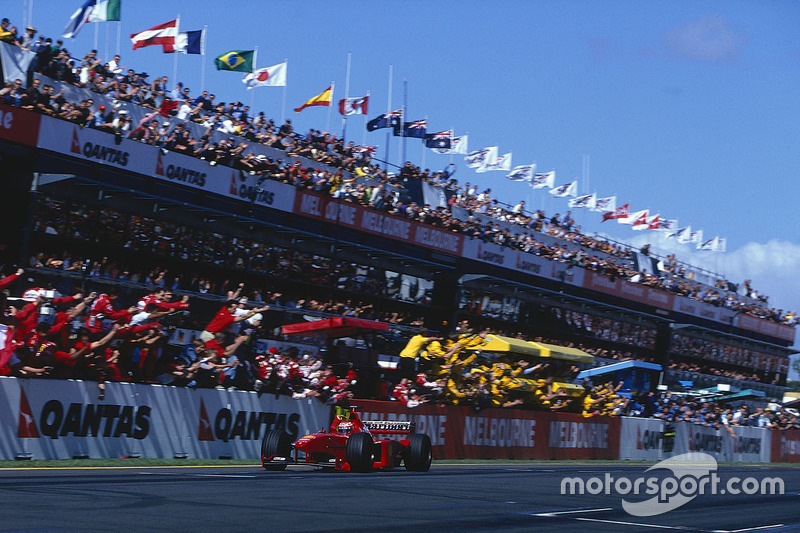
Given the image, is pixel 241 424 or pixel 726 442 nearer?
pixel 241 424

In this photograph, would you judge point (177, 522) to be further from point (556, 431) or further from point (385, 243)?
point (385, 243)

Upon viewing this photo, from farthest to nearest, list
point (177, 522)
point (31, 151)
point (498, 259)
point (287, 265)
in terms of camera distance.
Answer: point (498, 259) → point (287, 265) → point (31, 151) → point (177, 522)

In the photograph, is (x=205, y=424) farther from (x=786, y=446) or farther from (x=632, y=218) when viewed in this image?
(x=632, y=218)

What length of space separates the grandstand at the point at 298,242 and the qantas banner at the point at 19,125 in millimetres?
34

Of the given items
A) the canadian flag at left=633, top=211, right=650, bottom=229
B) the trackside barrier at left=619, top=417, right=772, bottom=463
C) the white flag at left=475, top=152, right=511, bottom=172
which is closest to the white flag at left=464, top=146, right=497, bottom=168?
the white flag at left=475, top=152, right=511, bottom=172

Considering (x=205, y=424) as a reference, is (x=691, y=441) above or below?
below

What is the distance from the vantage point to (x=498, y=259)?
131 feet

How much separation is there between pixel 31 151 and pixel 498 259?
68.6ft

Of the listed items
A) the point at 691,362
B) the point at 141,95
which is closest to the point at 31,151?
the point at 141,95

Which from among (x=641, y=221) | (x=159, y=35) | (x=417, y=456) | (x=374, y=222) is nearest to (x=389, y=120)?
(x=374, y=222)

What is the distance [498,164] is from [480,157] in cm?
103

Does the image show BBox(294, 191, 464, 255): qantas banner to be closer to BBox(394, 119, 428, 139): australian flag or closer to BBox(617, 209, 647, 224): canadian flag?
BBox(394, 119, 428, 139): australian flag

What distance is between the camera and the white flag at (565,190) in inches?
2051

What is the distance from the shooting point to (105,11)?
2630 cm
